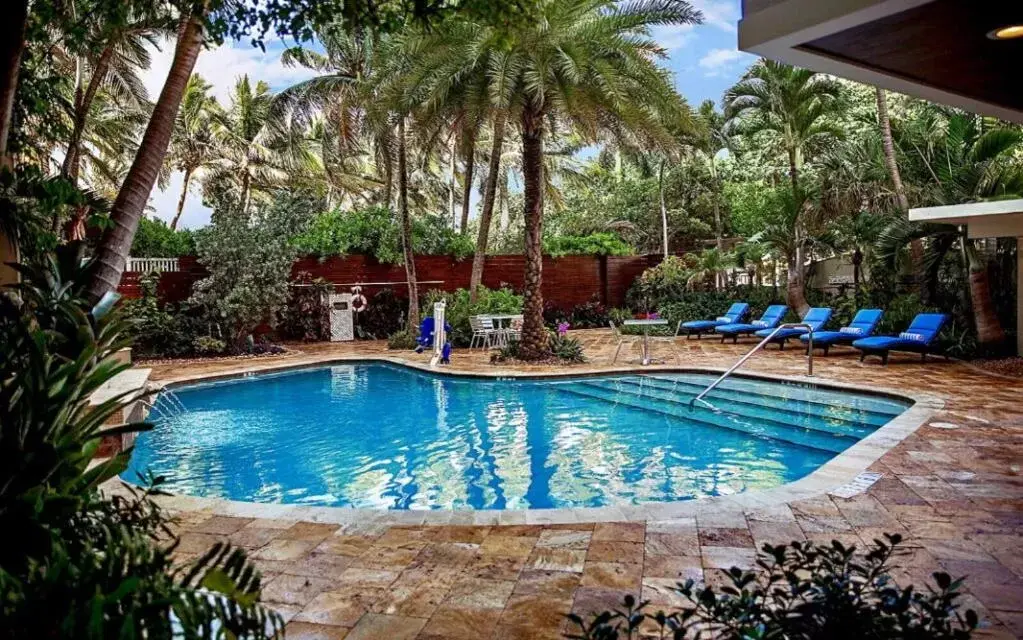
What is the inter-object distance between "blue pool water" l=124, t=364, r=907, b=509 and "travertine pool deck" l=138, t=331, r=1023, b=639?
1.56 meters

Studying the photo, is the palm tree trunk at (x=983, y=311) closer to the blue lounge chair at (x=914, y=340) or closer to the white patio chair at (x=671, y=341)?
the blue lounge chair at (x=914, y=340)

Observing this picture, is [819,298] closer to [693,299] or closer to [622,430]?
[693,299]

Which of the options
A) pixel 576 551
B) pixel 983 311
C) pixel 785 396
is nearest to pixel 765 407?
pixel 785 396

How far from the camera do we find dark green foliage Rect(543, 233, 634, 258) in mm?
21094

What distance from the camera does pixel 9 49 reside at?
3275 mm

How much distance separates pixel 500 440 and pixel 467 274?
39.3ft

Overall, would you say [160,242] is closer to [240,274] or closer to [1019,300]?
[240,274]

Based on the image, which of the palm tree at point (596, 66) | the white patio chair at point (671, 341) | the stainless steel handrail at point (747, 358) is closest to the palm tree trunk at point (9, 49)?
the stainless steel handrail at point (747, 358)

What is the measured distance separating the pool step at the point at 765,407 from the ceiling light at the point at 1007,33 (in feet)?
17.2

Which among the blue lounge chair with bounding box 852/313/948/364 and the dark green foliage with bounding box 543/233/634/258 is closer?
the blue lounge chair with bounding box 852/313/948/364

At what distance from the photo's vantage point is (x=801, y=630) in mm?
1748

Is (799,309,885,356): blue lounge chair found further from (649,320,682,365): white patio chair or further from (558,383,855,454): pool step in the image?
(558,383,855,454): pool step

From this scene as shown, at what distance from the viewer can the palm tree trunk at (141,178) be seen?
499cm

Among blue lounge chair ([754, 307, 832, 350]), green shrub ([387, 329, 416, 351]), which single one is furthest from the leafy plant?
blue lounge chair ([754, 307, 832, 350])
